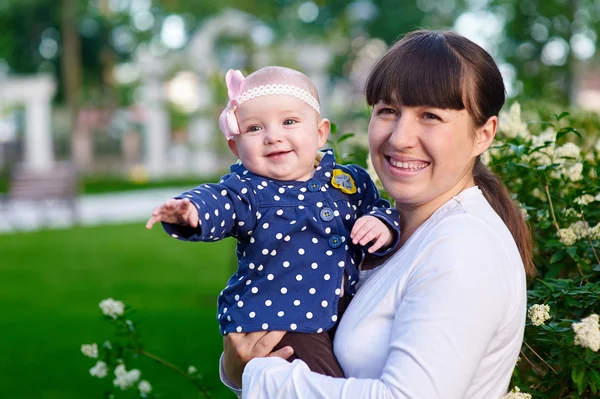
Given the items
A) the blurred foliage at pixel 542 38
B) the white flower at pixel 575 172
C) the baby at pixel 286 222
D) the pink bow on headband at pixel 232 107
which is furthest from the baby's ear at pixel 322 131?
the blurred foliage at pixel 542 38

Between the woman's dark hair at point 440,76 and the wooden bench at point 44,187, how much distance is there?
1501 centimetres

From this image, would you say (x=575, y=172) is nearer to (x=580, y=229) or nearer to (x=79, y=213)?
(x=580, y=229)

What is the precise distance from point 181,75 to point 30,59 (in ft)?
72.0

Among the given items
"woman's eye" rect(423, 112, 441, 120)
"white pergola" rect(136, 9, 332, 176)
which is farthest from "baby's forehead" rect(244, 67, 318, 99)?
"white pergola" rect(136, 9, 332, 176)

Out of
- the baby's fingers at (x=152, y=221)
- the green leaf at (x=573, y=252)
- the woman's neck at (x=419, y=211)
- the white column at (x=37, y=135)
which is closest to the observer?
the baby's fingers at (x=152, y=221)

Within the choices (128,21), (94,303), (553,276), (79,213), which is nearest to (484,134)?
(553,276)

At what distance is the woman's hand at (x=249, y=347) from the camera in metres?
2.09

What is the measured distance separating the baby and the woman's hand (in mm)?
21

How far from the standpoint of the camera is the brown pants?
2000mm

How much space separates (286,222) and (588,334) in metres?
0.82

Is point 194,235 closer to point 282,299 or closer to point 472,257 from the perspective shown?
point 282,299

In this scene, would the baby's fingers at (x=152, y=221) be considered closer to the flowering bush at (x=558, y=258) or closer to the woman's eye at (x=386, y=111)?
the woman's eye at (x=386, y=111)

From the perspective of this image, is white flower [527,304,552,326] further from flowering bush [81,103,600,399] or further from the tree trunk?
the tree trunk

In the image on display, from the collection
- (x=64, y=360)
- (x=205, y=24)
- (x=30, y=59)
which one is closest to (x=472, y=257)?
(x=64, y=360)
